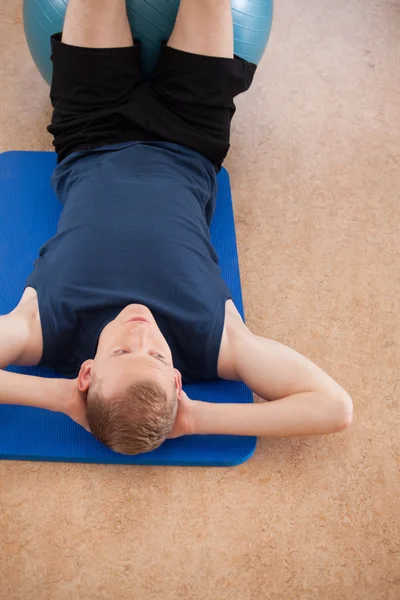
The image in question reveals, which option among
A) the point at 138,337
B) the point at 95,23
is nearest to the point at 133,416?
the point at 138,337

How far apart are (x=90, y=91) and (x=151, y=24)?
0.89 ft

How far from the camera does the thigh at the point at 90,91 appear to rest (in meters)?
1.94

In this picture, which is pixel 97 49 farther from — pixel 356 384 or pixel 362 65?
pixel 362 65

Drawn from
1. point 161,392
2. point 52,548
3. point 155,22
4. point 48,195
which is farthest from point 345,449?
point 155,22

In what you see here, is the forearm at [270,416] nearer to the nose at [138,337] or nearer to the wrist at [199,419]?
the wrist at [199,419]

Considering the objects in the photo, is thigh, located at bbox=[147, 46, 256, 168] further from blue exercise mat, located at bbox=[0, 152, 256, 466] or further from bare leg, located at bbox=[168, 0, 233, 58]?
blue exercise mat, located at bbox=[0, 152, 256, 466]

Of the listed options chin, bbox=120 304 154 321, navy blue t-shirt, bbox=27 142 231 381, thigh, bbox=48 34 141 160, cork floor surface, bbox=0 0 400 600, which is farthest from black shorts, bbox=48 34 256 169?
chin, bbox=120 304 154 321

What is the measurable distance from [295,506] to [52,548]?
587mm

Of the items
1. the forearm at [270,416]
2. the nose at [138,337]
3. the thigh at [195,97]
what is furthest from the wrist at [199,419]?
the thigh at [195,97]

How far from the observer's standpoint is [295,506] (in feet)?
5.64

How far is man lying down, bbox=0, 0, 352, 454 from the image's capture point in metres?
1.55

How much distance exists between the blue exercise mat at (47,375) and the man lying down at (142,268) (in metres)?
0.08

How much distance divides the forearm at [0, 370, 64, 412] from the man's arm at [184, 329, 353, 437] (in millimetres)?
304

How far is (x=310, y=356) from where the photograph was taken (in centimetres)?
201
